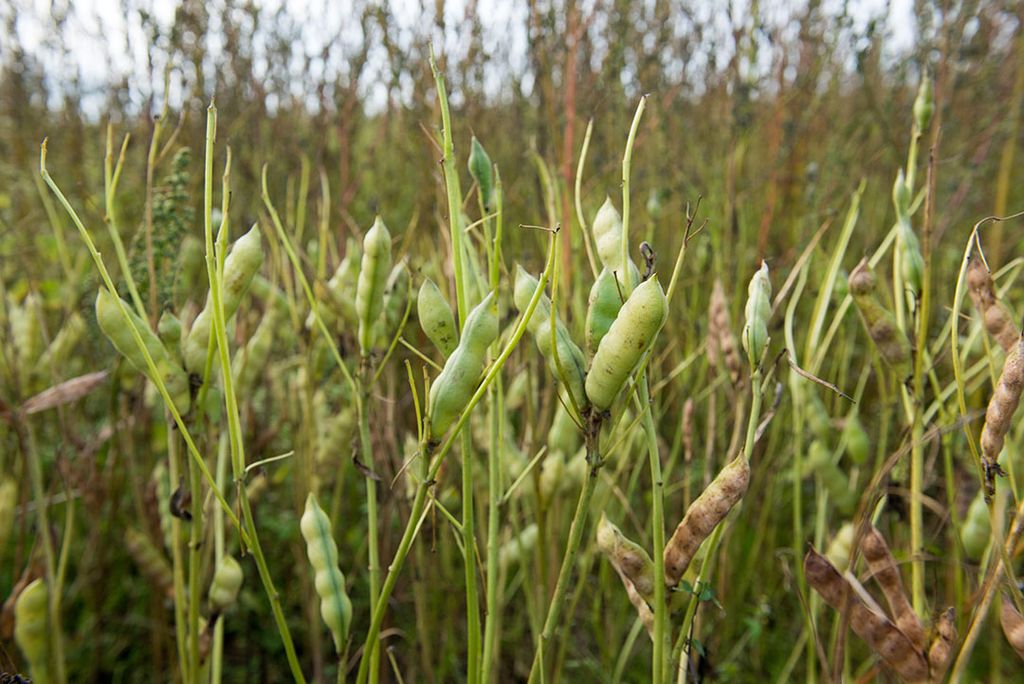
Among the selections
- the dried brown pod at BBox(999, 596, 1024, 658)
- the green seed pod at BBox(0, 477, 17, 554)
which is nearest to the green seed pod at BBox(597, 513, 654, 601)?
the dried brown pod at BBox(999, 596, 1024, 658)

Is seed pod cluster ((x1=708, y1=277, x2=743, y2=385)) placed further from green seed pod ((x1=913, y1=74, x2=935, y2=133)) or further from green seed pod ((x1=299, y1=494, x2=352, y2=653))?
green seed pod ((x1=299, y1=494, x2=352, y2=653))

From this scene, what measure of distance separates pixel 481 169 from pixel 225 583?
62 centimetres

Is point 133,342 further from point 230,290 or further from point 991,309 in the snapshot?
point 991,309

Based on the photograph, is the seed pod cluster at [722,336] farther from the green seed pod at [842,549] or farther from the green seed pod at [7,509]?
the green seed pod at [7,509]

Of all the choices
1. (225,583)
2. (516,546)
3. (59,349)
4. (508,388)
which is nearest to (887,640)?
(516,546)

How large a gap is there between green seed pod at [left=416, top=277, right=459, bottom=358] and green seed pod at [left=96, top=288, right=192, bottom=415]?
1.04ft

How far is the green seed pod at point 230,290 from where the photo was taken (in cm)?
94

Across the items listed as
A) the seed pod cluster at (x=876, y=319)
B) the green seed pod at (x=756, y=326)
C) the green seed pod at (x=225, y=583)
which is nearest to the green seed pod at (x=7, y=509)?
the green seed pod at (x=225, y=583)

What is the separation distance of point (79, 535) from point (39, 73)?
1.83 m

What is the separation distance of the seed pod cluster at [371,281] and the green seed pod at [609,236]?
265 mm

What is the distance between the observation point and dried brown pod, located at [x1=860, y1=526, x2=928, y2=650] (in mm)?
831

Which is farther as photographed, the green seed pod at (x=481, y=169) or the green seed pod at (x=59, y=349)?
the green seed pod at (x=59, y=349)

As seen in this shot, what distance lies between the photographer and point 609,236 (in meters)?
0.82

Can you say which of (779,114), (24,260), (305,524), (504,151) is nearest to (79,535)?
(24,260)
